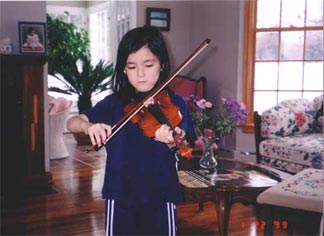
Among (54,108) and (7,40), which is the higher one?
(7,40)

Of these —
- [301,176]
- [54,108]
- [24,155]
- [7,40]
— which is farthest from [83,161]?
[301,176]

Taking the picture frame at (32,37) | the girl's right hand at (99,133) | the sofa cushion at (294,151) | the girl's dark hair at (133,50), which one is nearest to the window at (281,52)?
the sofa cushion at (294,151)

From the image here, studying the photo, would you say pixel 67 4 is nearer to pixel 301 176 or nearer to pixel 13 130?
pixel 13 130

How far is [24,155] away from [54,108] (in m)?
1.63

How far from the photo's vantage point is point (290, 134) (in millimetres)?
3582

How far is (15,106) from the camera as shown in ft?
10.4

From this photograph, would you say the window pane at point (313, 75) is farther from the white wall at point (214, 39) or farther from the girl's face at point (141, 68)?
the girl's face at point (141, 68)

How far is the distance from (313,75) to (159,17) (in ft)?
5.56

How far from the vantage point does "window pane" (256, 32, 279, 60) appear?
425cm

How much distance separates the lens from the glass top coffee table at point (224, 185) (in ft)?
7.14

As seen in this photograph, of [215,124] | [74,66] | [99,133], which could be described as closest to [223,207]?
[215,124]

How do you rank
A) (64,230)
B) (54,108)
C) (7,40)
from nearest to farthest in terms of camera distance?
(64,230) → (7,40) → (54,108)

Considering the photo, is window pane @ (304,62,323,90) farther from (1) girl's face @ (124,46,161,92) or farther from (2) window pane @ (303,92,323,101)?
(1) girl's face @ (124,46,161,92)

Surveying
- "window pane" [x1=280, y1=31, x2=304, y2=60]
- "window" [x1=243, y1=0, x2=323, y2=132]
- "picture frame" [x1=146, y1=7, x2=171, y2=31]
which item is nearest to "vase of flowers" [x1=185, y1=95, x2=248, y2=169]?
"window" [x1=243, y1=0, x2=323, y2=132]
